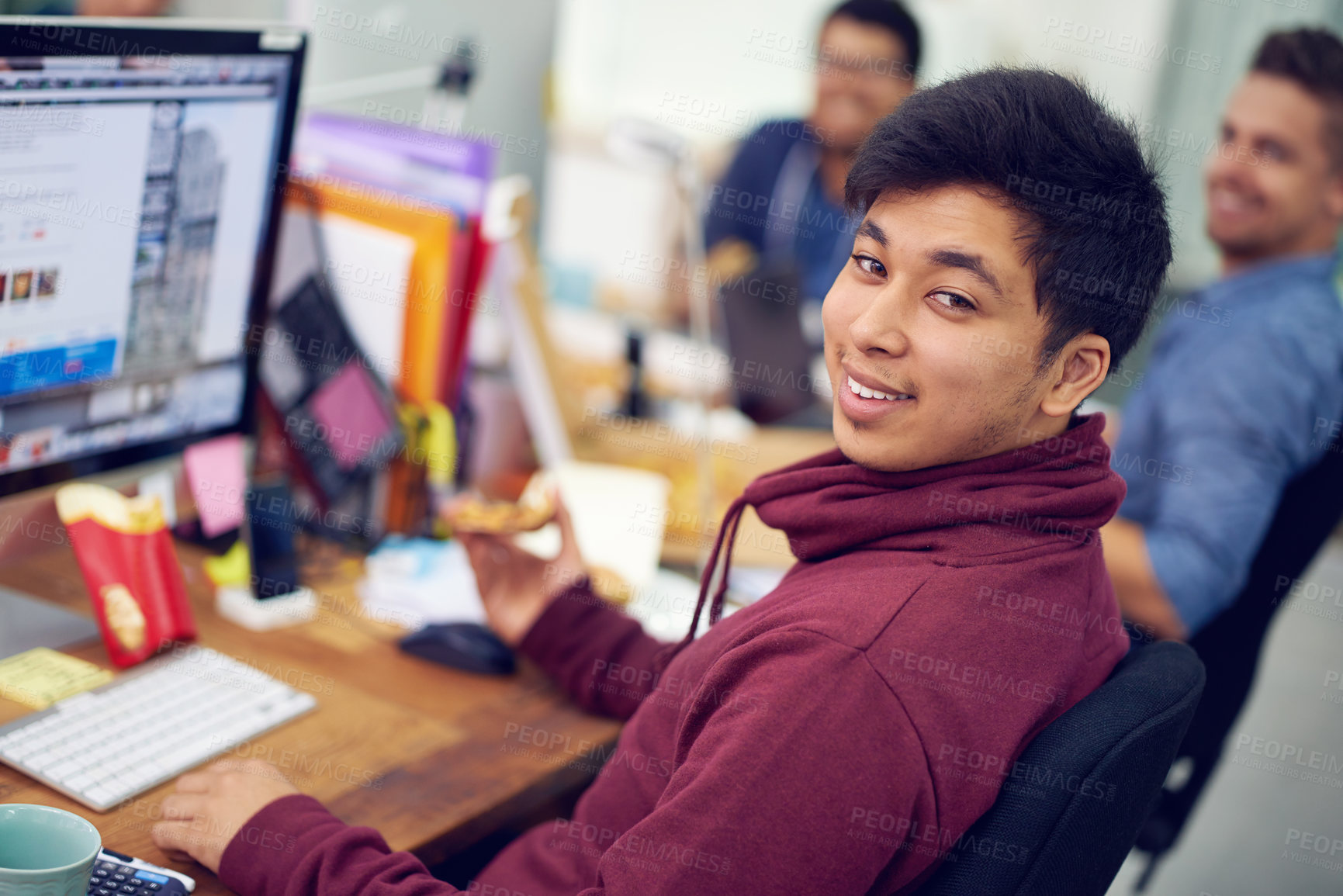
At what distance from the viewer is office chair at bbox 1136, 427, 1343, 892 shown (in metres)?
1.48

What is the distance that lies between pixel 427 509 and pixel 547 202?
2090mm

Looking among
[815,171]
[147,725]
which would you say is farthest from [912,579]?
[815,171]

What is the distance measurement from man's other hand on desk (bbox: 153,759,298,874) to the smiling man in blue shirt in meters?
1.16

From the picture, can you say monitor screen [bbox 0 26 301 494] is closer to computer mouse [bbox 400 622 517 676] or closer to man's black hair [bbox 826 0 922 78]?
computer mouse [bbox 400 622 517 676]

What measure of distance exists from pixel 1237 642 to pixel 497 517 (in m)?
1.07

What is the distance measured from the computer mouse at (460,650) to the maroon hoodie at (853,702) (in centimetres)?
28

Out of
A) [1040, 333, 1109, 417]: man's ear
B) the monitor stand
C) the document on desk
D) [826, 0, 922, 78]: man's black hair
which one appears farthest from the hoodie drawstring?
[826, 0, 922, 78]: man's black hair

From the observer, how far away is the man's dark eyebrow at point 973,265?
76 cm

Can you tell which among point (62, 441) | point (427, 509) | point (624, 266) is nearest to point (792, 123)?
point (624, 266)

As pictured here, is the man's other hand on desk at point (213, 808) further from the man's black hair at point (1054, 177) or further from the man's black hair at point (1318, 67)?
the man's black hair at point (1318, 67)

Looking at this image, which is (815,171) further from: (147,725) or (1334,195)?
(147,725)

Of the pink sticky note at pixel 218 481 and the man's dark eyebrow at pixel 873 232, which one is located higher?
the man's dark eyebrow at pixel 873 232

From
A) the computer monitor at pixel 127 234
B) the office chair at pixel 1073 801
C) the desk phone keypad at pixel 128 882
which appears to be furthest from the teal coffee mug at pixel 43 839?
the office chair at pixel 1073 801

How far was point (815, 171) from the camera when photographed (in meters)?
2.79
